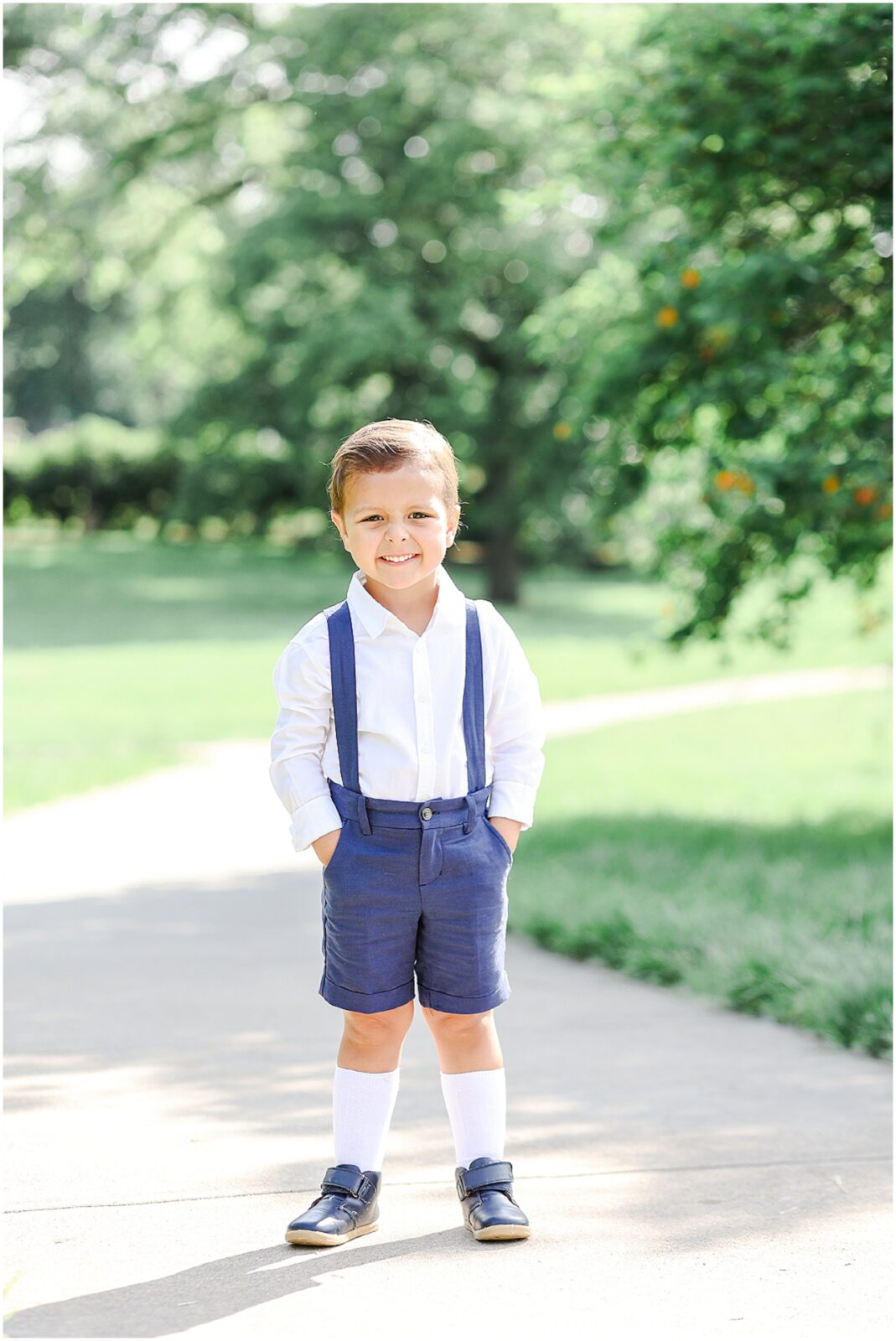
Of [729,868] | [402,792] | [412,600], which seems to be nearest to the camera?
[402,792]

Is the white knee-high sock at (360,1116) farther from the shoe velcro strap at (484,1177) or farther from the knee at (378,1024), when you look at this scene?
the shoe velcro strap at (484,1177)

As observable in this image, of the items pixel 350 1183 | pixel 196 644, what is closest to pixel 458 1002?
pixel 350 1183

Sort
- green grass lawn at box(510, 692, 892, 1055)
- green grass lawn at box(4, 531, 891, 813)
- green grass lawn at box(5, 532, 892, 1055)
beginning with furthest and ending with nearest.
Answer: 1. green grass lawn at box(4, 531, 891, 813)
2. green grass lawn at box(5, 532, 892, 1055)
3. green grass lawn at box(510, 692, 892, 1055)

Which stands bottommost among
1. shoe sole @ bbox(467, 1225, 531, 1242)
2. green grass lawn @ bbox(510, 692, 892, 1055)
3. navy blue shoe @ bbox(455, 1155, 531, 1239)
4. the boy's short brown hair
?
green grass lawn @ bbox(510, 692, 892, 1055)

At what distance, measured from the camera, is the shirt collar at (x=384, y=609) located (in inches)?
135

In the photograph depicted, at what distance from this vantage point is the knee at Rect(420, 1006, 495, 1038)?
11.5 feet

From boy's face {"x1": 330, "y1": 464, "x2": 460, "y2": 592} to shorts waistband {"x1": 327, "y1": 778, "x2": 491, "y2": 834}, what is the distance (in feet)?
1.46

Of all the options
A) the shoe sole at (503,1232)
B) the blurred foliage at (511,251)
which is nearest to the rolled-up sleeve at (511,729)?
the shoe sole at (503,1232)

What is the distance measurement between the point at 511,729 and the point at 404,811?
0.31 metres

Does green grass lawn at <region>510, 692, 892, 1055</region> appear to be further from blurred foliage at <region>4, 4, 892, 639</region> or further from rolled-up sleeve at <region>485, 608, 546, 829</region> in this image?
rolled-up sleeve at <region>485, 608, 546, 829</region>

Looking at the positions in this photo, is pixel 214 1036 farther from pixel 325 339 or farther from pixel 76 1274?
pixel 325 339

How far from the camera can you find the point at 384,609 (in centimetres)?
344

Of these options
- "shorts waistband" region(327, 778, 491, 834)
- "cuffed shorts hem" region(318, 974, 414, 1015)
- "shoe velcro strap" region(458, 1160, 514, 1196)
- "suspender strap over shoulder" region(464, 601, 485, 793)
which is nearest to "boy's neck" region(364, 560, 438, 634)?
"suspender strap over shoulder" region(464, 601, 485, 793)

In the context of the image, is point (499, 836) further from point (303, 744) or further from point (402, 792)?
point (303, 744)
